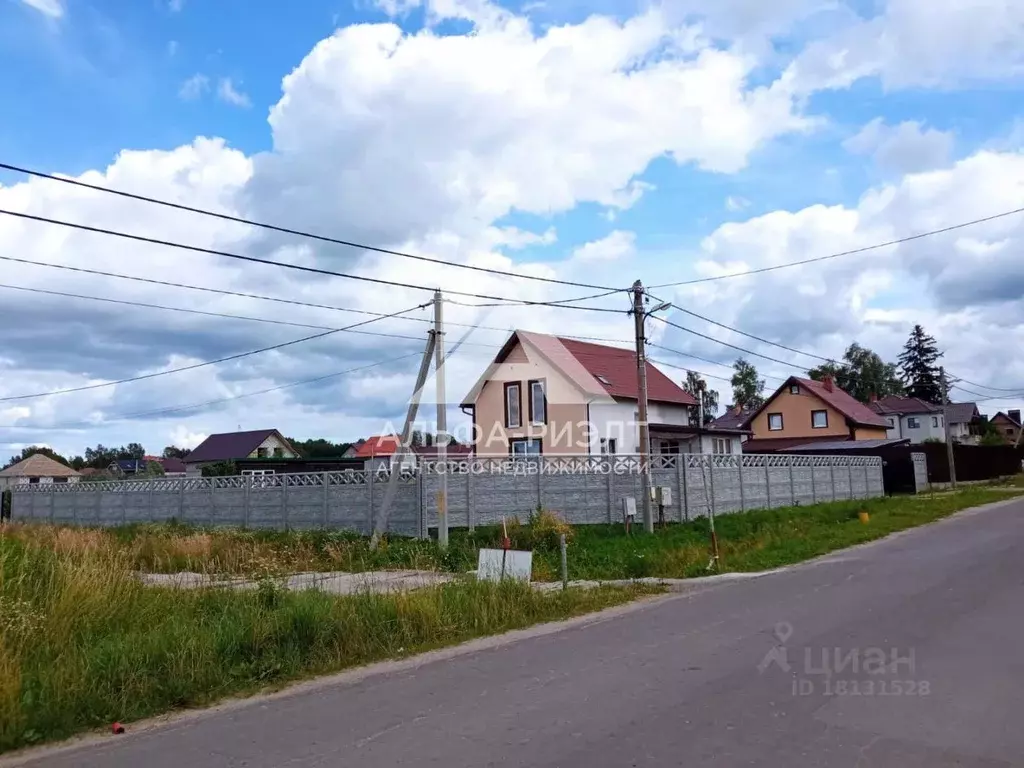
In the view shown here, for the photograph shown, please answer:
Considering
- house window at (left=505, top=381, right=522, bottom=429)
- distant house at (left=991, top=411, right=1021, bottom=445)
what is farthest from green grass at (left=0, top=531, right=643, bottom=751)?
distant house at (left=991, top=411, right=1021, bottom=445)

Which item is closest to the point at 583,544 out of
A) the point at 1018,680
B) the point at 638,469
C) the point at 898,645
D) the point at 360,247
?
the point at 638,469

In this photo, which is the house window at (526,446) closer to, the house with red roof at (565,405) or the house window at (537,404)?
the house with red roof at (565,405)

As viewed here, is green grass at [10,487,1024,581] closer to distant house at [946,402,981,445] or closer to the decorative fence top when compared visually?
the decorative fence top

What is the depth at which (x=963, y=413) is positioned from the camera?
85.2 metres

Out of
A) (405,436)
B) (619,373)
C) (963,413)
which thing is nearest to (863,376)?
(963,413)

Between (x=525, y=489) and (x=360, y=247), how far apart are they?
316 inches

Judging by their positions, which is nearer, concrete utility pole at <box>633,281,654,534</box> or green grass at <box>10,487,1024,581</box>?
green grass at <box>10,487,1024,581</box>

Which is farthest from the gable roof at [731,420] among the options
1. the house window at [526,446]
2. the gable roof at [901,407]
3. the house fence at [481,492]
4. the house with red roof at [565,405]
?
the house fence at [481,492]

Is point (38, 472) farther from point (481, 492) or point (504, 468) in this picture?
point (481, 492)

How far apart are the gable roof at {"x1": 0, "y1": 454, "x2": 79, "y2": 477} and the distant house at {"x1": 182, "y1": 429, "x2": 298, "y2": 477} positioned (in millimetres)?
11221

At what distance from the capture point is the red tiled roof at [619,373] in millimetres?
34094

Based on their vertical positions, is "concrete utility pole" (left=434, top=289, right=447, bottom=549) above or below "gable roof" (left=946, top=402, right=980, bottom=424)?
below

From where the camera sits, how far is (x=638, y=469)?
22.1 metres

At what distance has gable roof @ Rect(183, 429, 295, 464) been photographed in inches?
2655
